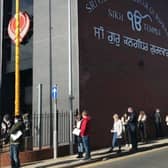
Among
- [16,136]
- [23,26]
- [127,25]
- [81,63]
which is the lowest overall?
[16,136]

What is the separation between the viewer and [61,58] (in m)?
21.0

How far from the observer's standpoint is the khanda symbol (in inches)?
991

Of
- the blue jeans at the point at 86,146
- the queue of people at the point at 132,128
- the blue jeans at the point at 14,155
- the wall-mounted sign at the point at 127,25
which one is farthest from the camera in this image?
the wall-mounted sign at the point at 127,25

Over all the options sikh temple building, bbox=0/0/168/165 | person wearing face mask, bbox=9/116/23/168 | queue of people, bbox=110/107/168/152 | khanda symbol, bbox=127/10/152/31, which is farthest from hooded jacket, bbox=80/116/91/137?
khanda symbol, bbox=127/10/152/31

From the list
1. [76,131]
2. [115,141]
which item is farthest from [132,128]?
[76,131]

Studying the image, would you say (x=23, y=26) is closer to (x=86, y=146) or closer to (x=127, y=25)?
(x=127, y=25)

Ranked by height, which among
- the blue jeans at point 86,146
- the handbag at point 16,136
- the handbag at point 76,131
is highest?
the handbag at point 76,131

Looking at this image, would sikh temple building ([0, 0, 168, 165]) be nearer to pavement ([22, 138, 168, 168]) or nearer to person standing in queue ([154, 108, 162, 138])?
person standing in queue ([154, 108, 162, 138])

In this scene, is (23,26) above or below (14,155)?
above

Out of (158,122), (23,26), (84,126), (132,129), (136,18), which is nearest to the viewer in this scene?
(84,126)

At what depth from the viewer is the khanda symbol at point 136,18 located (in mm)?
25172

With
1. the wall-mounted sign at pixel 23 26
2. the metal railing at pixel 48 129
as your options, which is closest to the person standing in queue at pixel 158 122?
the metal railing at pixel 48 129

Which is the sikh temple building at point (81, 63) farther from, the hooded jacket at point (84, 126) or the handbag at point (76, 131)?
the hooded jacket at point (84, 126)

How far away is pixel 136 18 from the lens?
2575cm
